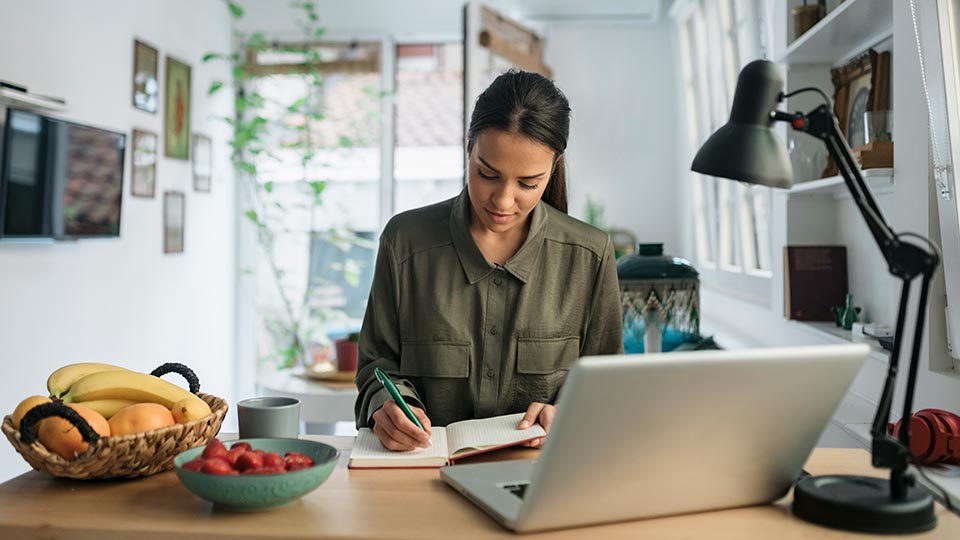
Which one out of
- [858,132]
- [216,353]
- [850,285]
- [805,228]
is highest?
[858,132]

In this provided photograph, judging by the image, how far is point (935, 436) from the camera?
1359mm

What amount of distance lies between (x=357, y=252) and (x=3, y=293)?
2.46m

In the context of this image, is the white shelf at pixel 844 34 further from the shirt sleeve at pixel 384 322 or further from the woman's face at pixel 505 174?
the shirt sleeve at pixel 384 322

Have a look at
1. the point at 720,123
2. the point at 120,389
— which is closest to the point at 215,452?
the point at 120,389

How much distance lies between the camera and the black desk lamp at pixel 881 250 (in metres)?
1.06

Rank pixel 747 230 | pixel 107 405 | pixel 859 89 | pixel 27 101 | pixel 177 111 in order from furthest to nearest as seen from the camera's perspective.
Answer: pixel 177 111, pixel 747 230, pixel 27 101, pixel 859 89, pixel 107 405

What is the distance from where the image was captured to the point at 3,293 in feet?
10.7

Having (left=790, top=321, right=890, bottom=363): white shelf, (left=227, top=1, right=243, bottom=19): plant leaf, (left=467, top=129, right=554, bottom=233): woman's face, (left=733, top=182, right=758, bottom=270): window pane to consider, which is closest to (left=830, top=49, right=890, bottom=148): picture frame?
(left=790, top=321, right=890, bottom=363): white shelf

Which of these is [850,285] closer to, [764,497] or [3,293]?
[764,497]

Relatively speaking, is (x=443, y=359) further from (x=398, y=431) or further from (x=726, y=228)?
(x=726, y=228)

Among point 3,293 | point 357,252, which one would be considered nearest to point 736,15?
point 357,252

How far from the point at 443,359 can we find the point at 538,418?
0.28m

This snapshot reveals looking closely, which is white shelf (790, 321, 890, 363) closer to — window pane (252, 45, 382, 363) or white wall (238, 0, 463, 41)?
window pane (252, 45, 382, 363)

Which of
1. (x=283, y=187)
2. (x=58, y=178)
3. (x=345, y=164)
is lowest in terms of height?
(x=58, y=178)
